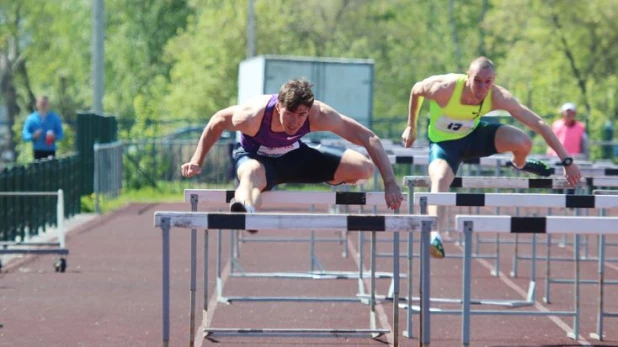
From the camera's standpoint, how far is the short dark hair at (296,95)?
28.6 feet

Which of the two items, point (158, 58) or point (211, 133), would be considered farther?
point (158, 58)

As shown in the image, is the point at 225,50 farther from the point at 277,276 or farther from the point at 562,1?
the point at 277,276

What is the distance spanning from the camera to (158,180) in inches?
1163

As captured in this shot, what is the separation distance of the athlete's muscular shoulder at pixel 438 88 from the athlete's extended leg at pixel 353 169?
5.48ft

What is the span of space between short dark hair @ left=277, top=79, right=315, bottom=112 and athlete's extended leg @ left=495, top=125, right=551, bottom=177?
2.84m

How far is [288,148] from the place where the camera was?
9781mm

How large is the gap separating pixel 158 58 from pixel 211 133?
168ft

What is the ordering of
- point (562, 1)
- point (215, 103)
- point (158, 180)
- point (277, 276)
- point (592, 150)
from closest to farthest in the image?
point (277, 276) < point (158, 180) < point (592, 150) < point (562, 1) < point (215, 103)

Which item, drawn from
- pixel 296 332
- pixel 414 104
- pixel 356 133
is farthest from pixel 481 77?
pixel 296 332

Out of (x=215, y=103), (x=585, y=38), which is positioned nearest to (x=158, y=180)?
(x=215, y=103)

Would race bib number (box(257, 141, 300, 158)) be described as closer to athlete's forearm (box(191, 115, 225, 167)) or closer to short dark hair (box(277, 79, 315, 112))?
athlete's forearm (box(191, 115, 225, 167))

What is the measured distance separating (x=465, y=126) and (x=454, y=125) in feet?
0.32

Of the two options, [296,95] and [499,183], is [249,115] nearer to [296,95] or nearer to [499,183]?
[296,95]

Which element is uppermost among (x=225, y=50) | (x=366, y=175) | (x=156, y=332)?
(x=225, y=50)
